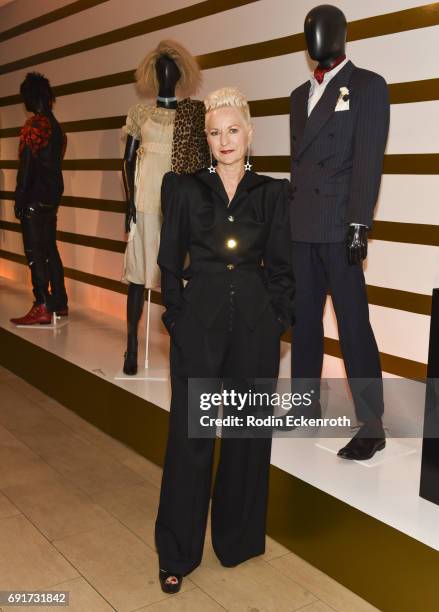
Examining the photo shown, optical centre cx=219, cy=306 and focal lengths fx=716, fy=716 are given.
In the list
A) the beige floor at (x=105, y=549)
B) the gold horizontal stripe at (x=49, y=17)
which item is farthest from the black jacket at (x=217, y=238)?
the gold horizontal stripe at (x=49, y=17)

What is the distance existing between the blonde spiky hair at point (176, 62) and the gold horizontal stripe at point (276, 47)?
49 cm

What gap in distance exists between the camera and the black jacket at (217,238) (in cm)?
199

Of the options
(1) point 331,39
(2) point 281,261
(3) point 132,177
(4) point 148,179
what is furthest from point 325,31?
(3) point 132,177

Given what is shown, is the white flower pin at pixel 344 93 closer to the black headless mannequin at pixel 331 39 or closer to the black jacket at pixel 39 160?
the black headless mannequin at pixel 331 39

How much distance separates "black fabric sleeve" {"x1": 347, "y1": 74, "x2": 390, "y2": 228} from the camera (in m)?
2.35

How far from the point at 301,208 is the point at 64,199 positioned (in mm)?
3537

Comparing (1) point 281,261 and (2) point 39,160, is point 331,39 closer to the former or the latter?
(1) point 281,261

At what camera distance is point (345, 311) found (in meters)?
2.53

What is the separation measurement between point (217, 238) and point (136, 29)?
3.16 metres

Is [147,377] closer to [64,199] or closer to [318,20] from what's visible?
[318,20]

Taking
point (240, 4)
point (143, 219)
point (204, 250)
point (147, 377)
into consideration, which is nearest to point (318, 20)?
point (204, 250)

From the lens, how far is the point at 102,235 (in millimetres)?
5234

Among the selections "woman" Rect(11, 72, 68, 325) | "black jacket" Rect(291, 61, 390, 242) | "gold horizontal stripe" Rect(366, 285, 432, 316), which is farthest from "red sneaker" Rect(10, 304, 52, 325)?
"black jacket" Rect(291, 61, 390, 242)

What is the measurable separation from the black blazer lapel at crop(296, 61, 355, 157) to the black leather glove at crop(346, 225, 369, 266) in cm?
37
